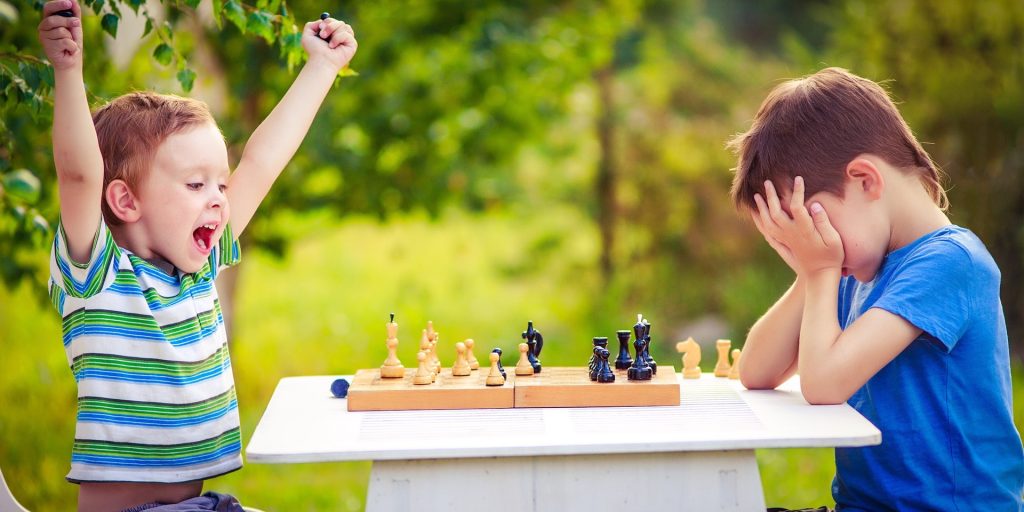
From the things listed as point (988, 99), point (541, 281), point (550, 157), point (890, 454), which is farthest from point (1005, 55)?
point (890, 454)

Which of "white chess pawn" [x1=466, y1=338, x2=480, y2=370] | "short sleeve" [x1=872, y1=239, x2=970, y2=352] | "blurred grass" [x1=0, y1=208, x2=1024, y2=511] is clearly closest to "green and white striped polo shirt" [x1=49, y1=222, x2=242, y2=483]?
"white chess pawn" [x1=466, y1=338, x2=480, y2=370]

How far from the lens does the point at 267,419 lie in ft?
7.02

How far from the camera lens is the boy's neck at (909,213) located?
2.33 m

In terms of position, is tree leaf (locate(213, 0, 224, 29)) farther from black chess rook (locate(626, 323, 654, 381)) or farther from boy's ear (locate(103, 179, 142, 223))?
black chess rook (locate(626, 323, 654, 381))

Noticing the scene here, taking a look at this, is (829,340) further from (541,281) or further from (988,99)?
(541,281)

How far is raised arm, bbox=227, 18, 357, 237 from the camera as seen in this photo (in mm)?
2494

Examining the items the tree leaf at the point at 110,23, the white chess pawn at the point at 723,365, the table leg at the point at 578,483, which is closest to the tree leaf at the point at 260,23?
the tree leaf at the point at 110,23

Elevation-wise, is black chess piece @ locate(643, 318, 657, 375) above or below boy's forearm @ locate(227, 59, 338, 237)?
below

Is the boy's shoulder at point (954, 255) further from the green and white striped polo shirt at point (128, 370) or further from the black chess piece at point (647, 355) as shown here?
the green and white striped polo shirt at point (128, 370)

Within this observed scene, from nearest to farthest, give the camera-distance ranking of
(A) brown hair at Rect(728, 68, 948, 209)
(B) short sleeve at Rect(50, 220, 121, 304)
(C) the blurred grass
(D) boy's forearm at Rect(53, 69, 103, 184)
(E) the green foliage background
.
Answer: (D) boy's forearm at Rect(53, 69, 103, 184) < (B) short sleeve at Rect(50, 220, 121, 304) < (A) brown hair at Rect(728, 68, 948, 209) < (E) the green foliage background < (C) the blurred grass

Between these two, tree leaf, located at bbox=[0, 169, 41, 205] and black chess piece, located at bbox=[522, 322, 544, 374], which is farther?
tree leaf, located at bbox=[0, 169, 41, 205]

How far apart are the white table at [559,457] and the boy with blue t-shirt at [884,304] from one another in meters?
0.22

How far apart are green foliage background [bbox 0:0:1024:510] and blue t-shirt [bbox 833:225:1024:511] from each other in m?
1.57

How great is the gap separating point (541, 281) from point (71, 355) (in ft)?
23.1
